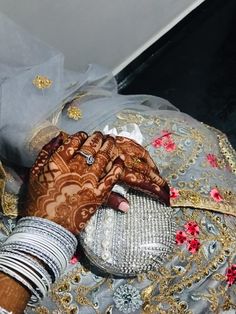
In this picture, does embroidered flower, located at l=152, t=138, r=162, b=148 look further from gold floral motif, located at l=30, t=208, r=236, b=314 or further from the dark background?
the dark background

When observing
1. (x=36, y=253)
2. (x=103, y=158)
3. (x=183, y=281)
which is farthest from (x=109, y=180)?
(x=183, y=281)

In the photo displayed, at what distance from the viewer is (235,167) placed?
121cm

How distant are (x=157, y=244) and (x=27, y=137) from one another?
0.28 meters

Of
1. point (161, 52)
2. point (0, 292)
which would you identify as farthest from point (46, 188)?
point (161, 52)

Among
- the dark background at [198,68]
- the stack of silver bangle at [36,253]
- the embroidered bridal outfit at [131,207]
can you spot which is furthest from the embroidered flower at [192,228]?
the dark background at [198,68]

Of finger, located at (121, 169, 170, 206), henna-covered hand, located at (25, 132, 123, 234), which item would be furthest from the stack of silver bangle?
finger, located at (121, 169, 170, 206)

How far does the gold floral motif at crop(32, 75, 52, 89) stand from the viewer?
1065 millimetres

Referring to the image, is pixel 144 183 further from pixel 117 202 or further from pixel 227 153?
pixel 227 153

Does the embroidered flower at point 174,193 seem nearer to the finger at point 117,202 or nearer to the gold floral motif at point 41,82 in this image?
the finger at point 117,202

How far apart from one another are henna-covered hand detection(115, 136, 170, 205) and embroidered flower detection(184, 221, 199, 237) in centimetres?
10

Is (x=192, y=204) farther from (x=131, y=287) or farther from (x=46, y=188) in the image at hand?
(x=46, y=188)

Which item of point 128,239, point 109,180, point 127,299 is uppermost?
point 109,180

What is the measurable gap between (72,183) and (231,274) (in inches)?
13.7

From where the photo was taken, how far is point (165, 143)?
3.69ft
